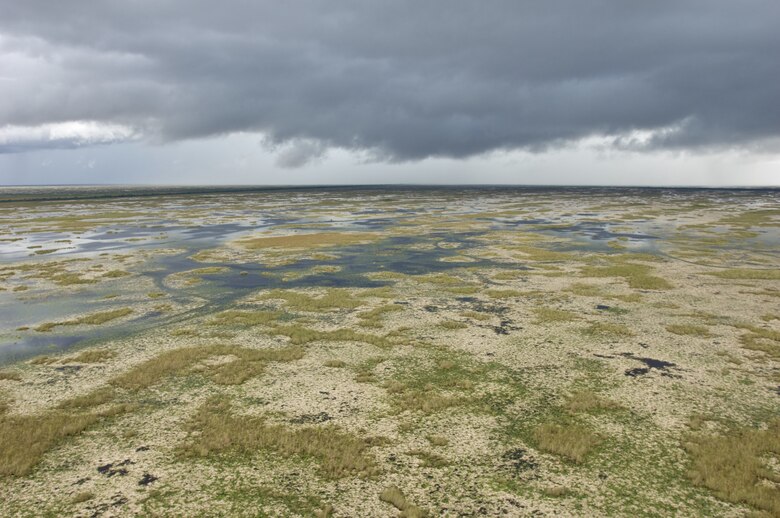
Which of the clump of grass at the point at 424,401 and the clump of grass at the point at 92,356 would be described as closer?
the clump of grass at the point at 424,401

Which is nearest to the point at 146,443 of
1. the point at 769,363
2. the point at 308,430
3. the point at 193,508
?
the point at 193,508

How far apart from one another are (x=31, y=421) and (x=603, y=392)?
75.1ft

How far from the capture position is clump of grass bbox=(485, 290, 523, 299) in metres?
35.9

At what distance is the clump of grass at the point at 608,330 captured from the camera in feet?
87.9

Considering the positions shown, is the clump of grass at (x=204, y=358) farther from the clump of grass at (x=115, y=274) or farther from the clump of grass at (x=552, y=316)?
the clump of grass at (x=115, y=274)

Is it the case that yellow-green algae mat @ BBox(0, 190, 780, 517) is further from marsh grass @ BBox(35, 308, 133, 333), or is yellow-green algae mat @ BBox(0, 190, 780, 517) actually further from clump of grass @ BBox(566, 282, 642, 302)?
clump of grass @ BBox(566, 282, 642, 302)

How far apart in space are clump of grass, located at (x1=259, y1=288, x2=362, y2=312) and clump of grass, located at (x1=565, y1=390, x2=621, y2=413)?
700 inches

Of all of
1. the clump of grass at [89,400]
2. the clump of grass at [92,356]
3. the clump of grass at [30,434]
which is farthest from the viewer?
the clump of grass at [92,356]

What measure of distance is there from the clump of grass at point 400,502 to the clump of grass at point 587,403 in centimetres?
844

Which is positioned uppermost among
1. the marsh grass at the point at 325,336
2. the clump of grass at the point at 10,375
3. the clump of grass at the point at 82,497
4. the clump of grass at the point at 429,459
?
the marsh grass at the point at 325,336

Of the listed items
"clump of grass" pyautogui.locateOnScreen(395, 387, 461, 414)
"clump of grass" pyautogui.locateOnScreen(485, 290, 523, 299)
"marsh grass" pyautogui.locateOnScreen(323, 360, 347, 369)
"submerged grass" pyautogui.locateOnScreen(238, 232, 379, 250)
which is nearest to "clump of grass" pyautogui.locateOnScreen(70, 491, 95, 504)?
"clump of grass" pyautogui.locateOnScreen(395, 387, 461, 414)

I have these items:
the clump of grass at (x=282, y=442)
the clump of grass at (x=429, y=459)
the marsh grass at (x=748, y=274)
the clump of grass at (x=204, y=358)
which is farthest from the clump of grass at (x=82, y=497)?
the marsh grass at (x=748, y=274)

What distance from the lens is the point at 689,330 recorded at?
2725 centimetres

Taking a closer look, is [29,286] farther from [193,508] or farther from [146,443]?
[193,508]
